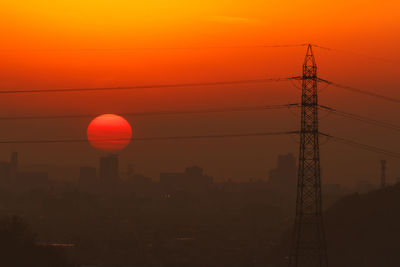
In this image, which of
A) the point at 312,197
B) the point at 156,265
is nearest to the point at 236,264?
the point at 156,265

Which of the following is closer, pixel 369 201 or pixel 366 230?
pixel 366 230

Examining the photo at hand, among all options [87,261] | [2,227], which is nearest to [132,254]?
[87,261]

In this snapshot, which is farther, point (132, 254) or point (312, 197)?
point (132, 254)

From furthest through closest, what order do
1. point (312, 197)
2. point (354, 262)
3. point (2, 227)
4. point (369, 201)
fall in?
point (369, 201)
point (354, 262)
point (2, 227)
point (312, 197)

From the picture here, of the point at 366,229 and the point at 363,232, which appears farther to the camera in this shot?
the point at 366,229

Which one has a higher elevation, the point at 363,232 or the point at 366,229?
the point at 366,229

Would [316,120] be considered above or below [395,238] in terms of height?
above

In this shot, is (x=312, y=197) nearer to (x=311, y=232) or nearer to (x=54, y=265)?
(x=54, y=265)

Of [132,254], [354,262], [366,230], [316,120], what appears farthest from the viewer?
[132,254]

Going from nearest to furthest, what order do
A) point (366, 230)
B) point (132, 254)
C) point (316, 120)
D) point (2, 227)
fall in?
point (316, 120) → point (2, 227) → point (366, 230) → point (132, 254)
